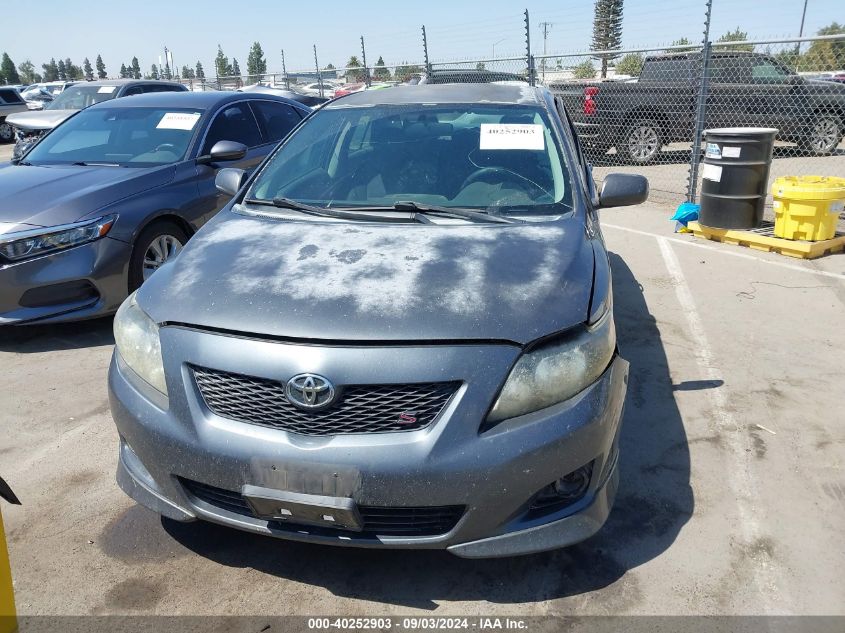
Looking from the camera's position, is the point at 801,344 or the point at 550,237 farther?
the point at 801,344

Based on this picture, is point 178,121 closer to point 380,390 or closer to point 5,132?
point 380,390

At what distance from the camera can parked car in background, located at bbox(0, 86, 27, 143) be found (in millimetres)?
21750

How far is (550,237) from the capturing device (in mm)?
2939

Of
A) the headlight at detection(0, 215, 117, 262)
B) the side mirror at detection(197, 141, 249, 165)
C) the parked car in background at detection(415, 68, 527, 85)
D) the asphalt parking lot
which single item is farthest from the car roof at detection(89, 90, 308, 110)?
the parked car in background at detection(415, 68, 527, 85)

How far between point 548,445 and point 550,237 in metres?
1.04

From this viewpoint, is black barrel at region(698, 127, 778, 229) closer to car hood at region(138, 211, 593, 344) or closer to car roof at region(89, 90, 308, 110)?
car roof at region(89, 90, 308, 110)

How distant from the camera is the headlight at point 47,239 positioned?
4.56 metres

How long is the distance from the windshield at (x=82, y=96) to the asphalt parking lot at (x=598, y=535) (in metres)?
9.98

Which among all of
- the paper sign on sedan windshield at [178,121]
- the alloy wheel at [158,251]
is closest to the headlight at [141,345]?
→ the alloy wheel at [158,251]

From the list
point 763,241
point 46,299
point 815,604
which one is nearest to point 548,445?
point 815,604

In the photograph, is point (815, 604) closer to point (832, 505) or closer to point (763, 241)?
point (832, 505)

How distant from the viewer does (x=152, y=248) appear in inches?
208

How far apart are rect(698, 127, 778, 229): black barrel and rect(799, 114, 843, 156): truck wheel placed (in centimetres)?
692

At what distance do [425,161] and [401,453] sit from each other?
1.92 m
